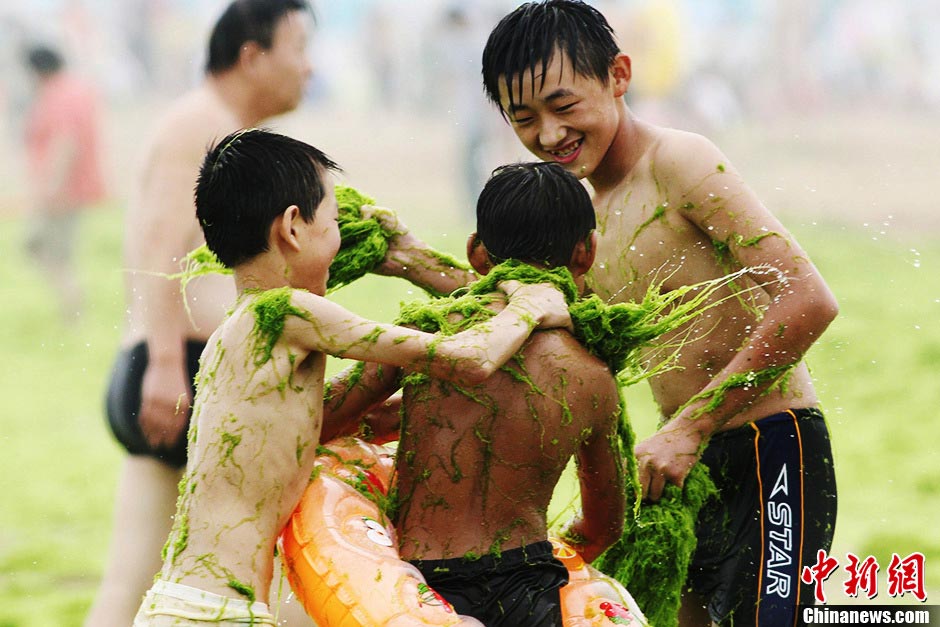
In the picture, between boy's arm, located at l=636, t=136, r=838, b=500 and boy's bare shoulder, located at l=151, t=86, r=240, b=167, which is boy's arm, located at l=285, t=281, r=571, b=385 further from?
boy's bare shoulder, located at l=151, t=86, r=240, b=167

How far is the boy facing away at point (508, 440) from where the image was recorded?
2508mm

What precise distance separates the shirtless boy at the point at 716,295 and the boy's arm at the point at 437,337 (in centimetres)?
63

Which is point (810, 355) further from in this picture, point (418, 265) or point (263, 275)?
point (263, 275)

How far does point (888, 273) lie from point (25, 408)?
8079 mm

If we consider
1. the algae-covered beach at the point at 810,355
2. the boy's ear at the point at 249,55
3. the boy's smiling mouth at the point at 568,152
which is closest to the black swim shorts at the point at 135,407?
the boy's ear at the point at 249,55

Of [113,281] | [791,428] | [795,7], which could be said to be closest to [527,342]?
[791,428]

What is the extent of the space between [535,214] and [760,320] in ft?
2.54

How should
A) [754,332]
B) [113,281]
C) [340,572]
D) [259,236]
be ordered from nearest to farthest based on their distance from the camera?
[340,572] < [259,236] < [754,332] < [113,281]

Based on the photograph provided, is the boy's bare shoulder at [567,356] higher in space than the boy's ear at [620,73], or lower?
lower

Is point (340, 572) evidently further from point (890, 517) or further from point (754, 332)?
point (890, 517)

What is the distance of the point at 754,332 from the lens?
9.96ft

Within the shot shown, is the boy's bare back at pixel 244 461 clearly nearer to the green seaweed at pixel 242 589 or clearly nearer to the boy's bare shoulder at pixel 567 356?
the green seaweed at pixel 242 589

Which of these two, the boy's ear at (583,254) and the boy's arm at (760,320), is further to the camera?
the boy's arm at (760,320)

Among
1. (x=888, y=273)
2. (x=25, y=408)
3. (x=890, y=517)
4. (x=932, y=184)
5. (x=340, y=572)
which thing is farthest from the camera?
(x=932, y=184)
